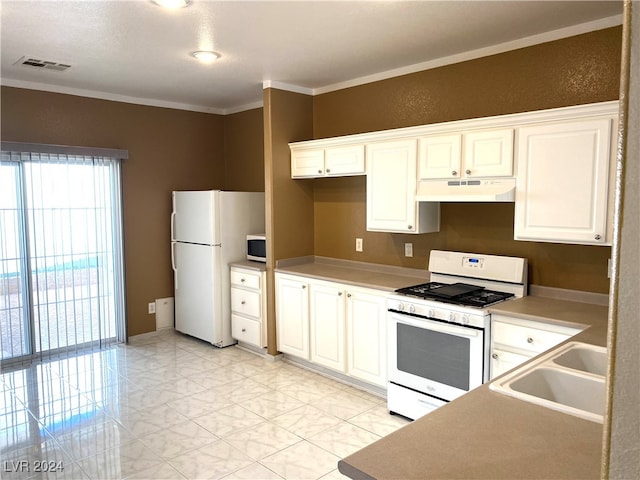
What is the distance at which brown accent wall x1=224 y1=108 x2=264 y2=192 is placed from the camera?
5457 millimetres

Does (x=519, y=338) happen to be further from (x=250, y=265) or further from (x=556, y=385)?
(x=250, y=265)

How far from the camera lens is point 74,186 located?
4781 millimetres

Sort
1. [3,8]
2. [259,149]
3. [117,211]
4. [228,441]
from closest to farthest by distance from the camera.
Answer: [3,8] < [228,441] < [117,211] < [259,149]

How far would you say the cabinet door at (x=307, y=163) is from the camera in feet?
14.2

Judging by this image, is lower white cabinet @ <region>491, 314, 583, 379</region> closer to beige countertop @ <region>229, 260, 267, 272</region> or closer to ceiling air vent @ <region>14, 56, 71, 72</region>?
beige countertop @ <region>229, 260, 267, 272</region>

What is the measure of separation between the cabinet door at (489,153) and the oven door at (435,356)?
100 centimetres

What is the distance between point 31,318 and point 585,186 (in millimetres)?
4665

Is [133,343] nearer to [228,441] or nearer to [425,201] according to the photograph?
[228,441]

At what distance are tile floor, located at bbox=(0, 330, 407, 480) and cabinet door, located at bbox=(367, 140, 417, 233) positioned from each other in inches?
53.8

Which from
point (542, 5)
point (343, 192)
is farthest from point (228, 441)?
point (542, 5)

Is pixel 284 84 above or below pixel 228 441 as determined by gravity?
above

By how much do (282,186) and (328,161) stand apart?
0.58 metres

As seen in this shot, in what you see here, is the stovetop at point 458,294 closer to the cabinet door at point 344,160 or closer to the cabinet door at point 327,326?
the cabinet door at point 327,326

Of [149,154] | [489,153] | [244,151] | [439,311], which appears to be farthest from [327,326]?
[149,154]
